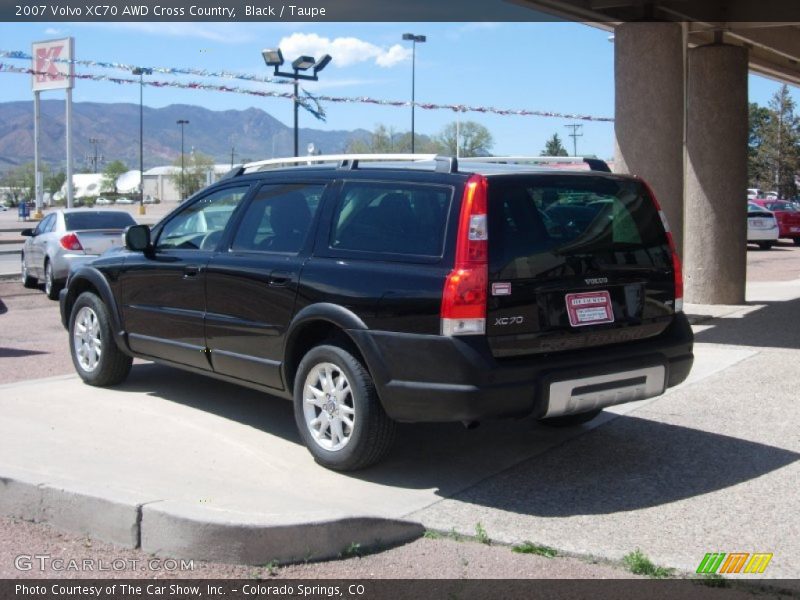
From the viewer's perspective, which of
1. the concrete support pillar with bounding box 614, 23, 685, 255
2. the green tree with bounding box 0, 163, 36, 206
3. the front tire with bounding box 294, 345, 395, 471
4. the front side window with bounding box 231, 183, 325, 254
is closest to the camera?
the front tire with bounding box 294, 345, 395, 471

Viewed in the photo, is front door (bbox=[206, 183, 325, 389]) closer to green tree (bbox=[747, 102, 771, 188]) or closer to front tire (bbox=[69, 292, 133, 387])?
front tire (bbox=[69, 292, 133, 387])

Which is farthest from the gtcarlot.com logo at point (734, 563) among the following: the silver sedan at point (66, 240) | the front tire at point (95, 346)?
the silver sedan at point (66, 240)

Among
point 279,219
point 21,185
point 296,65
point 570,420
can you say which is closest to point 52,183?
point 21,185

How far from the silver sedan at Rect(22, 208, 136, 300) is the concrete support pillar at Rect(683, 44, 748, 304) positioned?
8.42 m

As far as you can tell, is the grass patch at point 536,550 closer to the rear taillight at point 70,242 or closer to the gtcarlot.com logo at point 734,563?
the gtcarlot.com logo at point 734,563

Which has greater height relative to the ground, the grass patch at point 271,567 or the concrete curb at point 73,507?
the concrete curb at point 73,507

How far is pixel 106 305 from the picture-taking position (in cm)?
789

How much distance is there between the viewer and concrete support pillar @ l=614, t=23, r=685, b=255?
12133 millimetres

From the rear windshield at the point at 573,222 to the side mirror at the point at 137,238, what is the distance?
3136 mm

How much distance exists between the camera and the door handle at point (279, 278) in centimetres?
610

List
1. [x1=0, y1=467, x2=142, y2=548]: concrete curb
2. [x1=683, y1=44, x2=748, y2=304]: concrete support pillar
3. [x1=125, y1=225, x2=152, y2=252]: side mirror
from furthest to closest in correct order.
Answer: [x1=683, y1=44, x2=748, y2=304]: concrete support pillar < [x1=125, y1=225, x2=152, y2=252]: side mirror < [x1=0, y1=467, x2=142, y2=548]: concrete curb

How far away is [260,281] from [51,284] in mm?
10746

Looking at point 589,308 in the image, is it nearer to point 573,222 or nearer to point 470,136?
point 573,222

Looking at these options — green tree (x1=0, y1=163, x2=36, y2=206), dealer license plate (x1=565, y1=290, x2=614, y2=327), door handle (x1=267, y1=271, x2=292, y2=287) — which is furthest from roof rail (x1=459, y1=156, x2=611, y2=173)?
green tree (x1=0, y1=163, x2=36, y2=206)
